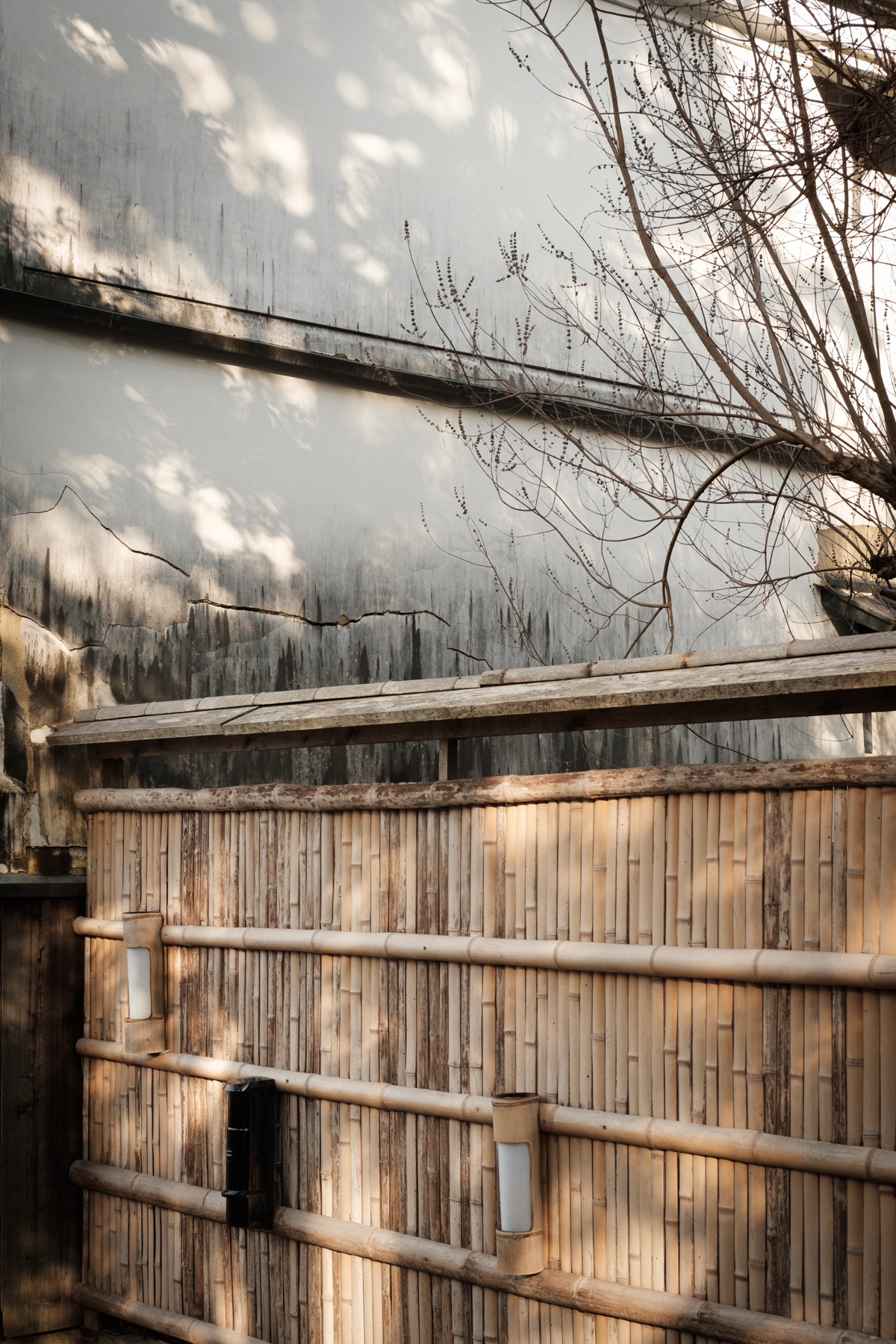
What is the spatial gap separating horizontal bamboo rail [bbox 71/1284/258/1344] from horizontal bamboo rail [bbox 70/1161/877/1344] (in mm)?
20

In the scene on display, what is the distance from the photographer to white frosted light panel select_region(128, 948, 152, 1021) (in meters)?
4.39

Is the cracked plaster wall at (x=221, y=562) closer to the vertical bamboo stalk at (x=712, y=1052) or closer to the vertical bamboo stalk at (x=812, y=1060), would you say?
the vertical bamboo stalk at (x=712, y=1052)

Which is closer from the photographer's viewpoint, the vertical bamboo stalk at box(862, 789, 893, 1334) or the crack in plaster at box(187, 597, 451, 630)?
the vertical bamboo stalk at box(862, 789, 893, 1334)

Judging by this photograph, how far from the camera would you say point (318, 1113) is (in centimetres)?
395

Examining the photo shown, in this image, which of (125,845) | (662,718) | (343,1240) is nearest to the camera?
(662,718)

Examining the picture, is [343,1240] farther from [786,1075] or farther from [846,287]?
[846,287]

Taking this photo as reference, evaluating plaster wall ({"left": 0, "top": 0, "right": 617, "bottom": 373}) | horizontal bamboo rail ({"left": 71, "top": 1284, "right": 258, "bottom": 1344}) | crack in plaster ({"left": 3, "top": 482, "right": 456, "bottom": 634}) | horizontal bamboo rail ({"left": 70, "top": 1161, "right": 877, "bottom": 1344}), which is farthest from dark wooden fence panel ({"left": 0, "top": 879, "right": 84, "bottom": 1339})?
plaster wall ({"left": 0, "top": 0, "right": 617, "bottom": 373})

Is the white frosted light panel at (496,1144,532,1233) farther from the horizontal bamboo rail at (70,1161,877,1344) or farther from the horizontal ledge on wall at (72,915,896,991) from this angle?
the horizontal ledge on wall at (72,915,896,991)

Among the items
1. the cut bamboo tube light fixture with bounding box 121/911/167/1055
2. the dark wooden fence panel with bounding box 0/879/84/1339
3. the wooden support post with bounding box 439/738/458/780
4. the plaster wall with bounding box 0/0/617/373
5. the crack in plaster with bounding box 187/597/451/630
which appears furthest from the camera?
the crack in plaster with bounding box 187/597/451/630

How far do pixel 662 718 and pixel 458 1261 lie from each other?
5.61 ft

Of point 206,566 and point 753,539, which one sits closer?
point 206,566

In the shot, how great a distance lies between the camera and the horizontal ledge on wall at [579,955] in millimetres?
2875

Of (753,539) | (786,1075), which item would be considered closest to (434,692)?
(786,1075)

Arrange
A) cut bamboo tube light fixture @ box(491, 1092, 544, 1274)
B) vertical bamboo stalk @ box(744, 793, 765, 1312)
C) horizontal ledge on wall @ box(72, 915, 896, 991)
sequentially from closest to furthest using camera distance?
horizontal ledge on wall @ box(72, 915, 896, 991) < vertical bamboo stalk @ box(744, 793, 765, 1312) < cut bamboo tube light fixture @ box(491, 1092, 544, 1274)
